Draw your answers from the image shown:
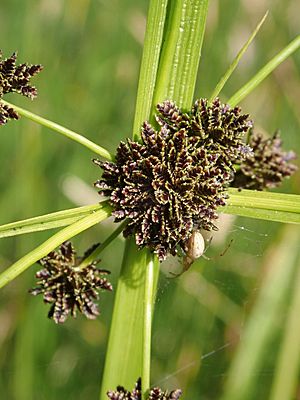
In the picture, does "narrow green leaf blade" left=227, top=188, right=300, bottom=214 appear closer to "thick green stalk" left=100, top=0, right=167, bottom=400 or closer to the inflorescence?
the inflorescence

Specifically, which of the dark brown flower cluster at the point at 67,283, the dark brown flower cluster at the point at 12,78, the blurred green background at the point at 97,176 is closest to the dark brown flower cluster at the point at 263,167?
the dark brown flower cluster at the point at 67,283

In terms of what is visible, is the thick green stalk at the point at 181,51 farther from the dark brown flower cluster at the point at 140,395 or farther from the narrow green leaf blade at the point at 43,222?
the dark brown flower cluster at the point at 140,395

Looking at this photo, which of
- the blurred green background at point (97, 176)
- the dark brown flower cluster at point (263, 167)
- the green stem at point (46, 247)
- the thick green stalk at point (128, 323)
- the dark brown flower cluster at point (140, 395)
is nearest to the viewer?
the green stem at point (46, 247)

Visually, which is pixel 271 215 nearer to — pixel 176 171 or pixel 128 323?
pixel 176 171

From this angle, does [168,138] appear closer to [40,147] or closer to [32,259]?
[32,259]

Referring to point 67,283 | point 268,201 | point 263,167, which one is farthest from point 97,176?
point 268,201

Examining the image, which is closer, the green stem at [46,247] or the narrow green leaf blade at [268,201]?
the green stem at [46,247]

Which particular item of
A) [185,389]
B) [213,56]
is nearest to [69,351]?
[185,389]

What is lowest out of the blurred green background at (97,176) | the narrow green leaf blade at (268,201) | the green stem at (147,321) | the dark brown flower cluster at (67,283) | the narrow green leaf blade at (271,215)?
the green stem at (147,321)
